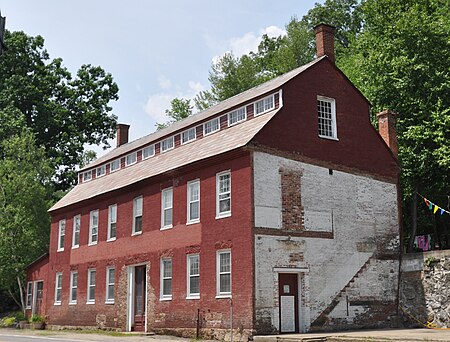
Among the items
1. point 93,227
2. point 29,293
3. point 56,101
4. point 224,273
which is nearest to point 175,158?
point 224,273

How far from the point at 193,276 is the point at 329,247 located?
5.68 m

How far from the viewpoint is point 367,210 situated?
2584 centimetres

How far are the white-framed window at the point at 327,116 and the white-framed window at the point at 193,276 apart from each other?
7.56 meters

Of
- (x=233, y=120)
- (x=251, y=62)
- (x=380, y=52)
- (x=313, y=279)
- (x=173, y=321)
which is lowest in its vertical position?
(x=173, y=321)

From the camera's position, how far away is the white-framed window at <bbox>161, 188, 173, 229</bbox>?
1057 inches

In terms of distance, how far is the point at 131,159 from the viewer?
33.8 meters

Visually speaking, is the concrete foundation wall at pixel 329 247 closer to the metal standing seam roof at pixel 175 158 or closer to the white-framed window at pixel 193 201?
the metal standing seam roof at pixel 175 158

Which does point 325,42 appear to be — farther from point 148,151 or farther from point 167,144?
point 148,151

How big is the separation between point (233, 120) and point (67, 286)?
15.2 m

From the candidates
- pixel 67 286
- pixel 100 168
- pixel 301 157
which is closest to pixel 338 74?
pixel 301 157

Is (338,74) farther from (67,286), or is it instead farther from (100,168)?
(67,286)

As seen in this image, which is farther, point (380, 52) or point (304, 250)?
point (380, 52)

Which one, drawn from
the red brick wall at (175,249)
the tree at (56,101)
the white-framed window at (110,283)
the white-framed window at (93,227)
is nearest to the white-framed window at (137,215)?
the red brick wall at (175,249)

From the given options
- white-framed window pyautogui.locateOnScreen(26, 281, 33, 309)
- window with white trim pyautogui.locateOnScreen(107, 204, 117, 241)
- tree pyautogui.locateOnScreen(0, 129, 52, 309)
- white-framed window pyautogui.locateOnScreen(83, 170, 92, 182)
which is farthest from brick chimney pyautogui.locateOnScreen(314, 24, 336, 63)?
white-framed window pyautogui.locateOnScreen(26, 281, 33, 309)
